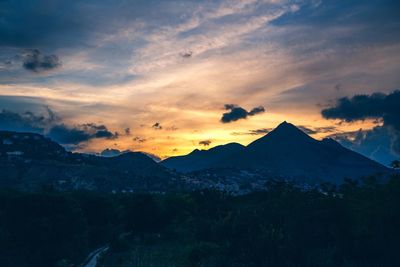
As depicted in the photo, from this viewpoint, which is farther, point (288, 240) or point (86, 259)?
point (86, 259)

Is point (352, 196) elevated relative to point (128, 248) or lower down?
elevated

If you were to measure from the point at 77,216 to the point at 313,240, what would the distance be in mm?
36335

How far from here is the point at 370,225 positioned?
162 feet

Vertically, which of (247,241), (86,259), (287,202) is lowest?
(86,259)

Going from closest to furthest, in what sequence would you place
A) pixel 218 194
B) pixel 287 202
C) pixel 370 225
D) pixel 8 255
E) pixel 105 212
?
1. pixel 370 225
2. pixel 8 255
3. pixel 287 202
4. pixel 105 212
5. pixel 218 194

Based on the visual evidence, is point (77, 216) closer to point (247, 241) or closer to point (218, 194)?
point (247, 241)

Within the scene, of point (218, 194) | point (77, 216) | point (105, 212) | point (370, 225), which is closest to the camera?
point (370, 225)

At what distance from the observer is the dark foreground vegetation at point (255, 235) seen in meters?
50.2

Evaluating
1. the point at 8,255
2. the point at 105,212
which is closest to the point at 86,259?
the point at 8,255

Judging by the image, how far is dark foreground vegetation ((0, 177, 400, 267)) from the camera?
165ft

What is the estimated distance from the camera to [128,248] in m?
67.2

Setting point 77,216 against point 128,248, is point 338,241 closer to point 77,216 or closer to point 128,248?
point 128,248

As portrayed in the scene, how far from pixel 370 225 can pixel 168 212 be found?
44.8m

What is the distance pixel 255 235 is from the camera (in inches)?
2112
